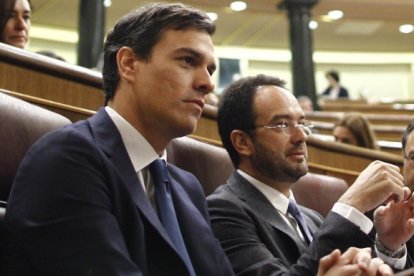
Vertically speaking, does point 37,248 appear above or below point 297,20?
below

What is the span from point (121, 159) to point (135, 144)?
0.15 feet

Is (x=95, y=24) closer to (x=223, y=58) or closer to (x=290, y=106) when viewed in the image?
(x=290, y=106)

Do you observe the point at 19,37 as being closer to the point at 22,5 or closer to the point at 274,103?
the point at 22,5

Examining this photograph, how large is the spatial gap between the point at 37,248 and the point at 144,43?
1.03ft

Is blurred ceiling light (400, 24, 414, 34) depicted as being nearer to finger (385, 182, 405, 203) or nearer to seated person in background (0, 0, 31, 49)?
seated person in background (0, 0, 31, 49)

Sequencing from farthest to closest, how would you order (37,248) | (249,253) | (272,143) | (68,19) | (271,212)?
(68,19)
(272,143)
(271,212)
(249,253)
(37,248)

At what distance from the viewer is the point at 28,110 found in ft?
2.65

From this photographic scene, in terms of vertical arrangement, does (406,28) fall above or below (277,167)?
above

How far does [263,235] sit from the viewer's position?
0.94 metres

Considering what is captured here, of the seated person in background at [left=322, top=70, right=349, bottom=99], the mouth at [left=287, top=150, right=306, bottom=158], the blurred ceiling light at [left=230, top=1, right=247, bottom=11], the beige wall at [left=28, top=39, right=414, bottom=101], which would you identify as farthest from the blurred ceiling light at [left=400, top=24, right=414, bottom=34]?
the mouth at [left=287, top=150, right=306, bottom=158]

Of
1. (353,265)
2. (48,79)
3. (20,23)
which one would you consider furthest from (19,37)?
(353,265)

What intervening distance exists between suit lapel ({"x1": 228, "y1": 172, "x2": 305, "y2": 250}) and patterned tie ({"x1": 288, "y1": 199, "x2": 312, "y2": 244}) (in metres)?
0.03

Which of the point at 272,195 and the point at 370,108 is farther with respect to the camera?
the point at 370,108

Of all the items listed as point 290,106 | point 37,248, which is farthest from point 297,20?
point 37,248
